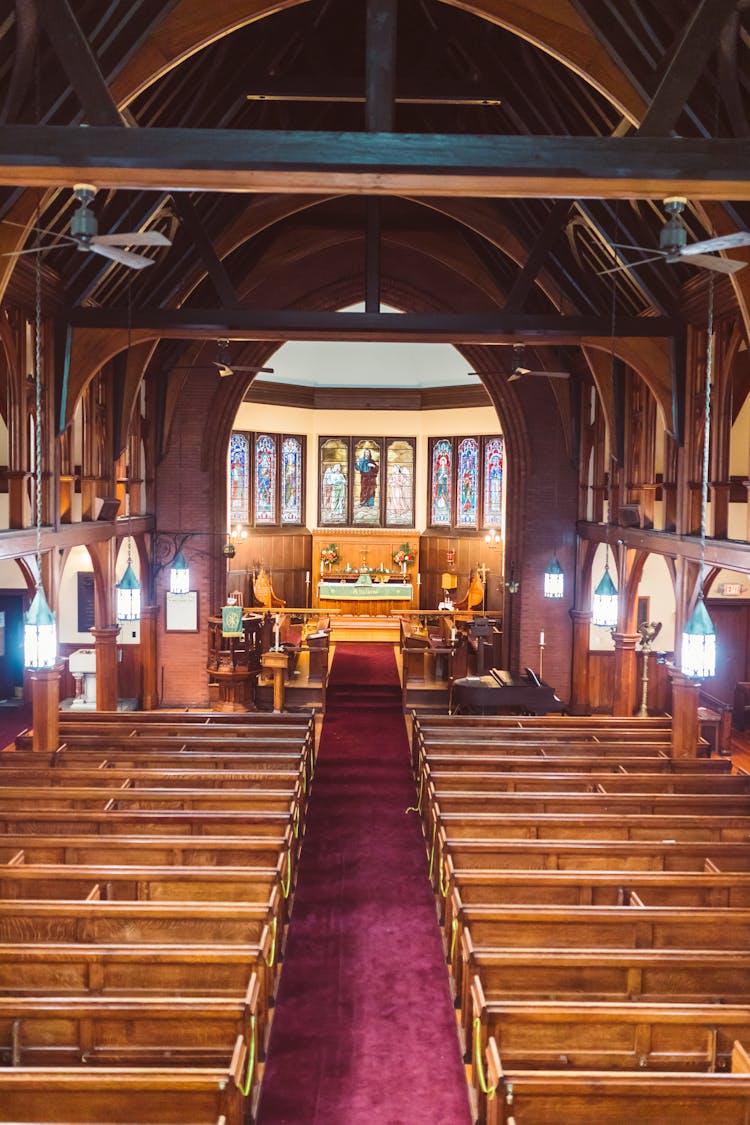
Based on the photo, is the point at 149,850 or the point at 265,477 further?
the point at 265,477

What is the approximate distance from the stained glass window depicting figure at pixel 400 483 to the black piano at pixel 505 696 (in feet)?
37.1

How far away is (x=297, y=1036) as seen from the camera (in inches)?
293

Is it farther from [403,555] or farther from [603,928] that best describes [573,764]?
[403,555]

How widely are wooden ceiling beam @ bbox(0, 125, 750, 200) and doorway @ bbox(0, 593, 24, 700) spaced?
586 inches

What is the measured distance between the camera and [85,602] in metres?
20.0

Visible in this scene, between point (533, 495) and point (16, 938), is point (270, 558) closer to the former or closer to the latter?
point (533, 495)

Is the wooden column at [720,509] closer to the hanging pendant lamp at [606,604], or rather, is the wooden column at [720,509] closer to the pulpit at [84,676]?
the hanging pendant lamp at [606,604]

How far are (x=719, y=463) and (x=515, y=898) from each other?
22.5 feet

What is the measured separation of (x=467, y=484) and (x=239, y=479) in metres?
6.15

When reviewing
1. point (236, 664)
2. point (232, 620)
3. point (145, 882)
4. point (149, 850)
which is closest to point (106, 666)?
point (232, 620)

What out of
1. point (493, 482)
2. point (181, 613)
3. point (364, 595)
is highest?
point (493, 482)

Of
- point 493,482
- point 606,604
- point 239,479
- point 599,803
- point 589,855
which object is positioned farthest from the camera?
point 493,482

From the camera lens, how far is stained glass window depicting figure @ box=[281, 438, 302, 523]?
87.9ft

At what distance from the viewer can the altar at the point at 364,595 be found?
2552cm
